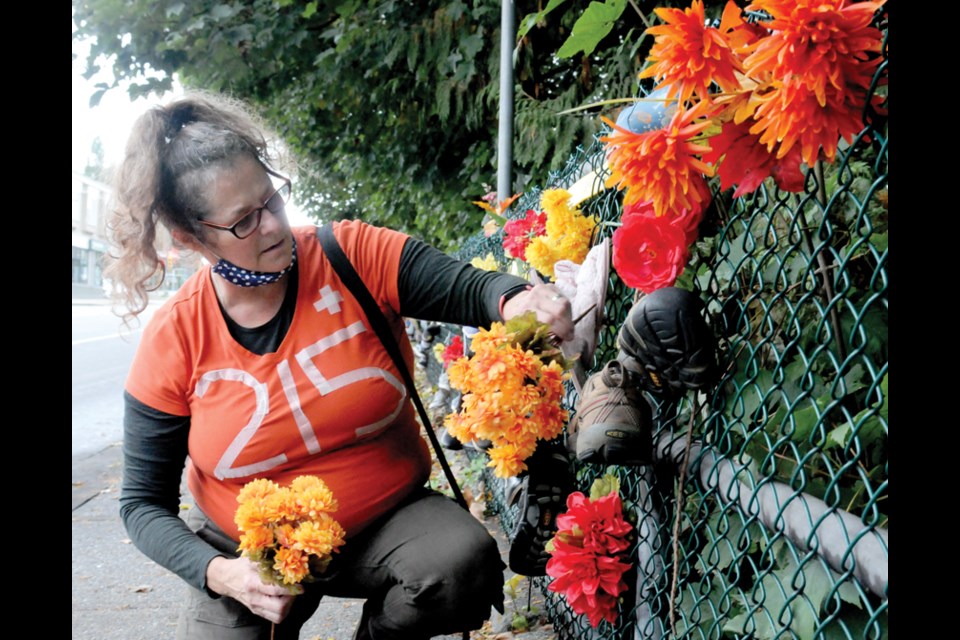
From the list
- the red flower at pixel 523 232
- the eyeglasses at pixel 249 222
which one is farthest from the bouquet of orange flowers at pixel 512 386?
the red flower at pixel 523 232

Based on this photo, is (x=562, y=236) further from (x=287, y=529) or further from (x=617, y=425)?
(x=287, y=529)

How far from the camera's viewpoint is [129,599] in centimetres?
394

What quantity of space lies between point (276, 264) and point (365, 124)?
7.79 m

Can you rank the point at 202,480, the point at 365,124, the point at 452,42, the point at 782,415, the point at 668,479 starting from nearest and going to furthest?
the point at 782,415, the point at 668,479, the point at 202,480, the point at 452,42, the point at 365,124

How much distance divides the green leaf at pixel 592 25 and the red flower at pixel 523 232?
818 millimetres

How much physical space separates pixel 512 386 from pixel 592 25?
34.9 inches

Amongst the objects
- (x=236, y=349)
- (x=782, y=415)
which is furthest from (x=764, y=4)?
(x=236, y=349)

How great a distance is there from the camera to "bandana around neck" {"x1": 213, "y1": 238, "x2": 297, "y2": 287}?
2213 mm

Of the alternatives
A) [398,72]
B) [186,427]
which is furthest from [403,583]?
[398,72]

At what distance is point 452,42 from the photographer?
23.7 feet

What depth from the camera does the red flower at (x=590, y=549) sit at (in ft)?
6.31
